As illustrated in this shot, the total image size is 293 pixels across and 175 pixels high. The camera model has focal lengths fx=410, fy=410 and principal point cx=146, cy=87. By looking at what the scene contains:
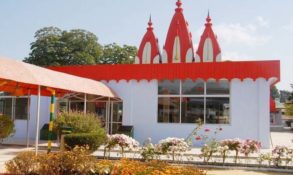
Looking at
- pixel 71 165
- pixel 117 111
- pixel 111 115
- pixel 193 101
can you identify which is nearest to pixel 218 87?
pixel 193 101

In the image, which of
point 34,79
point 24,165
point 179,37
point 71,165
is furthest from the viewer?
point 179,37

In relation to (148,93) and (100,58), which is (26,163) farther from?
(100,58)

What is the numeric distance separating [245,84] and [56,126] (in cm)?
920

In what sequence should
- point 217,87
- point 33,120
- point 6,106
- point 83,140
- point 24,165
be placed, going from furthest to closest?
point 6,106 < point 33,120 < point 217,87 < point 83,140 < point 24,165

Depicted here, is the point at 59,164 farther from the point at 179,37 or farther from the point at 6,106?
the point at 179,37

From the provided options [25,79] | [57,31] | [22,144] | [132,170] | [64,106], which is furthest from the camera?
[57,31]

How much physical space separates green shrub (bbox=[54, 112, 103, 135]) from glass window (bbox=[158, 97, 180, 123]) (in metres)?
6.29

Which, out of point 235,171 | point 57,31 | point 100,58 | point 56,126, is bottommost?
point 235,171

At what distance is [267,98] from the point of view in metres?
18.6

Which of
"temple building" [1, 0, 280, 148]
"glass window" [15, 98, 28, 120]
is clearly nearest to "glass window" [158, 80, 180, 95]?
"temple building" [1, 0, 280, 148]

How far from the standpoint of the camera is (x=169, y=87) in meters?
20.2

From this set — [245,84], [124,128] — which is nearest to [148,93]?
[124,128]

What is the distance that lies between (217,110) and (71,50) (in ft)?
99.6

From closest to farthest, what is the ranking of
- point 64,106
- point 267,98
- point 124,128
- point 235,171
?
point 235,171, point 267,98, point 124,128, point 64,106
